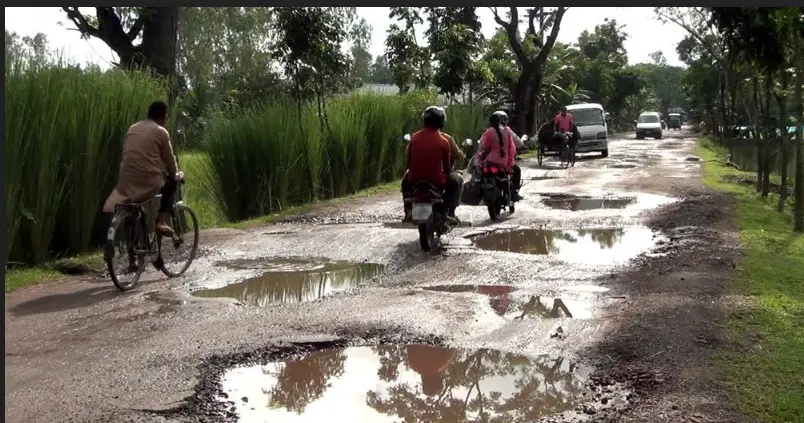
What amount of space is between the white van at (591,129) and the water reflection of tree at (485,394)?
73.8ft

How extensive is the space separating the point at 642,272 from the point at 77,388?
5.27 m

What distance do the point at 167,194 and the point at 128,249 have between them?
0.69 meters

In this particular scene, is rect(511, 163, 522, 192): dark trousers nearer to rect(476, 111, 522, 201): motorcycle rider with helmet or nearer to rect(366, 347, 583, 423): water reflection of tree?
rect(476, 111, 522, 201): motorcycle rider with helmet

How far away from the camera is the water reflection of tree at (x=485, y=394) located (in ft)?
14.6

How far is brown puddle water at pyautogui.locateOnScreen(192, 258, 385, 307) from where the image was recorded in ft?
23.9

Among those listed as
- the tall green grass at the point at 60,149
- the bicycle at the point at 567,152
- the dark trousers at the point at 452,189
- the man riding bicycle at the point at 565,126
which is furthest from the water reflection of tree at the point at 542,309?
the man riding bicycle at the point at 565,126

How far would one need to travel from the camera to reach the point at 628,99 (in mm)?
67438

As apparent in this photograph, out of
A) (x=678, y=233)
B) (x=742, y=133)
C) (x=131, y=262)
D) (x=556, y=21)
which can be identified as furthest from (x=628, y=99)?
(x=131, y=262)

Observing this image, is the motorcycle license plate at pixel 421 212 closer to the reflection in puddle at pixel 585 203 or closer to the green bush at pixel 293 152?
the reflection in puddle at pixel 585 203

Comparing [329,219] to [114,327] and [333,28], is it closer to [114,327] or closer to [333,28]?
[333,28]

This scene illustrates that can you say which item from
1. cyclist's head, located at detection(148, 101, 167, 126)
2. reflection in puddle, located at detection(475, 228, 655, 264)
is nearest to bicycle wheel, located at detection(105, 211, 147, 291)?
cyclist's head, located at detection(148, 101, 167, 126)

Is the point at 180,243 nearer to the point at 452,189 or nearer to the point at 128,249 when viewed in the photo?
the point at 128,249

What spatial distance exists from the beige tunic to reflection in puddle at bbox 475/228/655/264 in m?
3.78

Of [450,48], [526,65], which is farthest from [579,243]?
[526,65]
